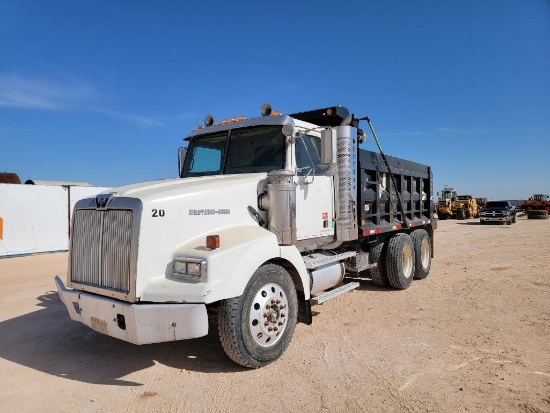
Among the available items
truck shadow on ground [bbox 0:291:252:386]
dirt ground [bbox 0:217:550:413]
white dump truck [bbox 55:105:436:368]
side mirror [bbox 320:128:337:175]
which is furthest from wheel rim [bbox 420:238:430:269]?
truck shadow on ground [bbox 0:291:252:386]

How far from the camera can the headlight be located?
11.0 feet

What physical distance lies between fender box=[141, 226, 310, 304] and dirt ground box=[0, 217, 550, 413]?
0.91m

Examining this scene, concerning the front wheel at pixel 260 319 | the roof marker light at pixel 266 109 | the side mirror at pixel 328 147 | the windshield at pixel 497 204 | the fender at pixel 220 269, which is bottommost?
the front wheel at pixel 260 319

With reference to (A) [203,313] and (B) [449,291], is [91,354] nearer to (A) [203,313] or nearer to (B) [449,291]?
(A) [203,313]

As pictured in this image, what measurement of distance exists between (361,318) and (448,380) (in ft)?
6.81

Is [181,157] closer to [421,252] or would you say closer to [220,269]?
[220,269]

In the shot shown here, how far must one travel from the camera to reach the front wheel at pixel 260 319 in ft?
11.9

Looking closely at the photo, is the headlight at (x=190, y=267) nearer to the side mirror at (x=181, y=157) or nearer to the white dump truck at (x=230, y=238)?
the white dump truck at (x=230, y=238)

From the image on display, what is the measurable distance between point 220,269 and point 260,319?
82 centimetres

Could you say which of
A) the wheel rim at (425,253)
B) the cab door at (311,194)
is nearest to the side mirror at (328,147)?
the cab door at (311,194)

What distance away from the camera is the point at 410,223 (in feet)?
27.2

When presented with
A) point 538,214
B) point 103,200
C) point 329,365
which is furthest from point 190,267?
point 538,214

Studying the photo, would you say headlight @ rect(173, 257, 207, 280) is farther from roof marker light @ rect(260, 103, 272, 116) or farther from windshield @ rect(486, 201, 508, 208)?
windshield @ rect(486, 201, 508, 208)

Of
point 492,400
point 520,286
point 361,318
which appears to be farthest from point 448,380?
point 520,286
